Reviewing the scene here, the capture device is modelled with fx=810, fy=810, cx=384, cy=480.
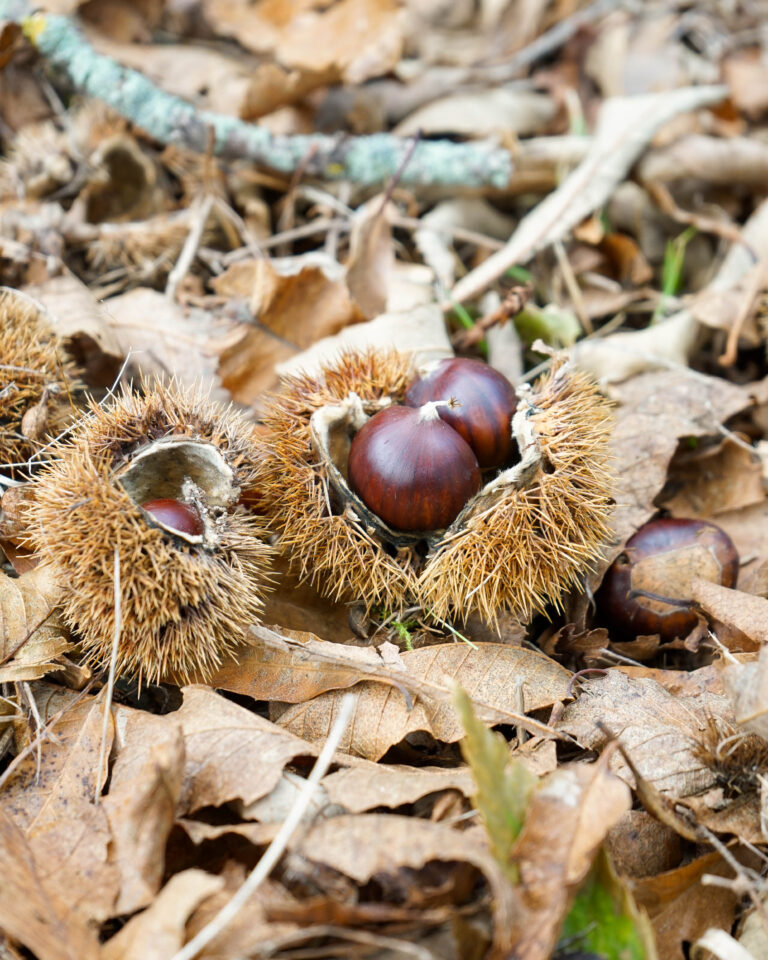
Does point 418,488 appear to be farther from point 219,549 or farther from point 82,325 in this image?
point 82,325

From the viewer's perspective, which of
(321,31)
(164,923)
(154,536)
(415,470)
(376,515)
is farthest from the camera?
(321,31)

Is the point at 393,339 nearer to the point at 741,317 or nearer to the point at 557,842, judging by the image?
the point at 741,317

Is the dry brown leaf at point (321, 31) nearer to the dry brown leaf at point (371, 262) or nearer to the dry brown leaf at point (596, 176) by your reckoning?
the dry brown leaf at point (371, 262)

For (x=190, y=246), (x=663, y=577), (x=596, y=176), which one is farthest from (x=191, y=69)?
(x=663, y=577)

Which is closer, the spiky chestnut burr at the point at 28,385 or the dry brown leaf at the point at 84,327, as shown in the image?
the spiky chestnut burr at the point at 28,385

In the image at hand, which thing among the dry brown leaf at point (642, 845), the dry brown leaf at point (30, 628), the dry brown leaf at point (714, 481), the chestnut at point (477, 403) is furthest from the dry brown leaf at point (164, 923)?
the dry brown leaf at point (714, 481)
